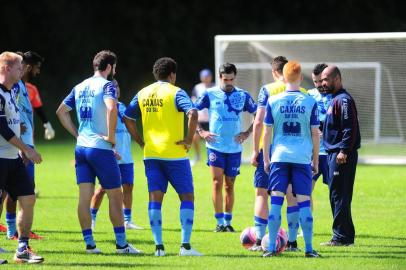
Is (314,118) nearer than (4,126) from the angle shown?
No

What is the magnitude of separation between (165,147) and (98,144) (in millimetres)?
720

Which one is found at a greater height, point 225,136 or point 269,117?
point 269,117

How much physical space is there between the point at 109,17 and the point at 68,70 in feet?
9.13

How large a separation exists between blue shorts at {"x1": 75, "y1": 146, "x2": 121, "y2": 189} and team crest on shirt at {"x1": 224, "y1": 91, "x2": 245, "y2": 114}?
3058 mm

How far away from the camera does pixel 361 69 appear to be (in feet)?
70.9

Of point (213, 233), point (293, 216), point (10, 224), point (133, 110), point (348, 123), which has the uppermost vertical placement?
point (133, 110)

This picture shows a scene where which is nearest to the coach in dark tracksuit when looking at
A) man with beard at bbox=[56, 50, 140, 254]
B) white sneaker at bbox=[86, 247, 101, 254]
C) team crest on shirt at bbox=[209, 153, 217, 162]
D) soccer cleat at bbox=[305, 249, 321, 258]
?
soccer cleat at bbox=[305, 249, 321, 258]

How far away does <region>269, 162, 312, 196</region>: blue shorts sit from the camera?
9.72m

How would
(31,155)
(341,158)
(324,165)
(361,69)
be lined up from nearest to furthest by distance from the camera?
(31,155) → (341,158) → (324,165) → (361,69)

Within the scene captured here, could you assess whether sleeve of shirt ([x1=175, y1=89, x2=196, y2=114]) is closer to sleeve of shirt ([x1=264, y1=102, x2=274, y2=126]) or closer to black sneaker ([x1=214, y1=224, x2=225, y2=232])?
sleeve of shirt ([x1=264, y1=102, x2=274, y2=126])

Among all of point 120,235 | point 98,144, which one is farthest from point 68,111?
point 120,235

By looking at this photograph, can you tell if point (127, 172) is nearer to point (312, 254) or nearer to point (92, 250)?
point (92, 250)

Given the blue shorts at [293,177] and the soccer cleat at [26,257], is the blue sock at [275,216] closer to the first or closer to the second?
the blue shorts at [293,177]

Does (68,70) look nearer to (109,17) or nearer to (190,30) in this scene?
(109,17)
